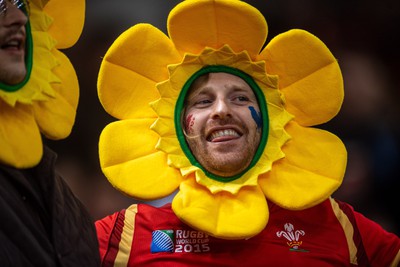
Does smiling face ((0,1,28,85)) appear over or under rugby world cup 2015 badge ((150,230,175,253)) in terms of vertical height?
over

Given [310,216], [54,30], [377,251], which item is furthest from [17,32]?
[377,251]

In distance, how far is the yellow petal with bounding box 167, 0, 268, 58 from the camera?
1465 millimetres

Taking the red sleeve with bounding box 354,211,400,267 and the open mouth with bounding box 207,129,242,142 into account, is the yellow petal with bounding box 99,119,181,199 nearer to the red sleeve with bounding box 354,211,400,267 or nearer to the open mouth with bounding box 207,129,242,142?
the open mouth with bounding box 207,129,242,142

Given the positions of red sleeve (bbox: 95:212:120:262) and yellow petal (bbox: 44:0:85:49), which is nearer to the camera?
yellow petal (bbox: 44:0:85:49)

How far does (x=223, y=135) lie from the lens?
1.48 meters

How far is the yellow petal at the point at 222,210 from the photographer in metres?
1.37

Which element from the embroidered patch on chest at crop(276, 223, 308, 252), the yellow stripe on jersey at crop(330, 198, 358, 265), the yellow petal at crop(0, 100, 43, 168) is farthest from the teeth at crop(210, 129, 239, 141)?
the yellow petal at crop(0, 100, 43, 168)

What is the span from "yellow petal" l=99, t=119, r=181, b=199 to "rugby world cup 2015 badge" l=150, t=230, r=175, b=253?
0.13m

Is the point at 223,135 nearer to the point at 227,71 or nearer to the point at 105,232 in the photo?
the point at 227,71

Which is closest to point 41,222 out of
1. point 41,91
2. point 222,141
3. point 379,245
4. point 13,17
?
point 41,91

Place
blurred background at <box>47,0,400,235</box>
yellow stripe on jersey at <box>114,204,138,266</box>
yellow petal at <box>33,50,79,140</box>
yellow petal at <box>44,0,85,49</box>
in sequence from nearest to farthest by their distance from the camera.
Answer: yellow petal at <box>33,50,79,140</box>
yellow petal at <box>44,0,85,49</box>
yellow stripe on jersey at <box>114,204,138,266</box>
blurred background at <box>47,0,400,235</box>

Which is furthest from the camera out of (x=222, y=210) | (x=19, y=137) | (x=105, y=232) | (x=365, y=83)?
(x=365, y=83)

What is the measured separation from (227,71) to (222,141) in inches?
8.2

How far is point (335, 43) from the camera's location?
2137 millimetres
